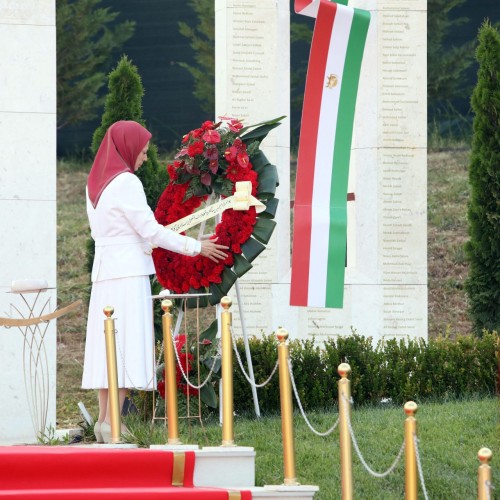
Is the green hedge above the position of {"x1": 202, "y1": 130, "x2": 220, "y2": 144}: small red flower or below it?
below

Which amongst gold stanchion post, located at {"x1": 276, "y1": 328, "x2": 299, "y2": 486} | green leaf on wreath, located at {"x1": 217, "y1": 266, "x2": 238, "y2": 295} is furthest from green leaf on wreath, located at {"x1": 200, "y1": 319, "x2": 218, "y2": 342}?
gold stanchion post, located at {"x1": 276, "y1": 328, "x2": 299, "y2": 486}

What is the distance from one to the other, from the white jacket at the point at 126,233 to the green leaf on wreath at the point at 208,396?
1.31 meters

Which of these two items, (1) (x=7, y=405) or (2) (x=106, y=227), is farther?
(1) (x=7, y=405)

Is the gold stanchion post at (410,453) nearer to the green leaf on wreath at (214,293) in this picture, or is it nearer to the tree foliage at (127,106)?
the green leaf on wreath at (214,293)

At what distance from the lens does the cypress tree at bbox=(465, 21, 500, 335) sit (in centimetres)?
1168

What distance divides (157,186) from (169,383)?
5.57 m

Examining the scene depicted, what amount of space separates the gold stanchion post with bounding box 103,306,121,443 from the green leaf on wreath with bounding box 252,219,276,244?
5.78 feet

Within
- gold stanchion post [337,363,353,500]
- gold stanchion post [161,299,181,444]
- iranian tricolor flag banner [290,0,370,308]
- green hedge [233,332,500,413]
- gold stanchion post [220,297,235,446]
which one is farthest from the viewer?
iranian tricolor flag banner [290,0,370,308]

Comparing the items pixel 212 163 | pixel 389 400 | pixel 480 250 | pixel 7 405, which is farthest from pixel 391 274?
pixel 7 405

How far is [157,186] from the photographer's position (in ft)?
40.8

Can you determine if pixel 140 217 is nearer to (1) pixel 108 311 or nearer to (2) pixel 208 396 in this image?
(1) pixel 108 311

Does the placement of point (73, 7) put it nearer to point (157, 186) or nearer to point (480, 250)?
point (157, 186)

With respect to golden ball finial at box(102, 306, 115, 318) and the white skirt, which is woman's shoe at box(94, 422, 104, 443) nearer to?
the white skirt

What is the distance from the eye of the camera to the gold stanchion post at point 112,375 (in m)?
7.23
